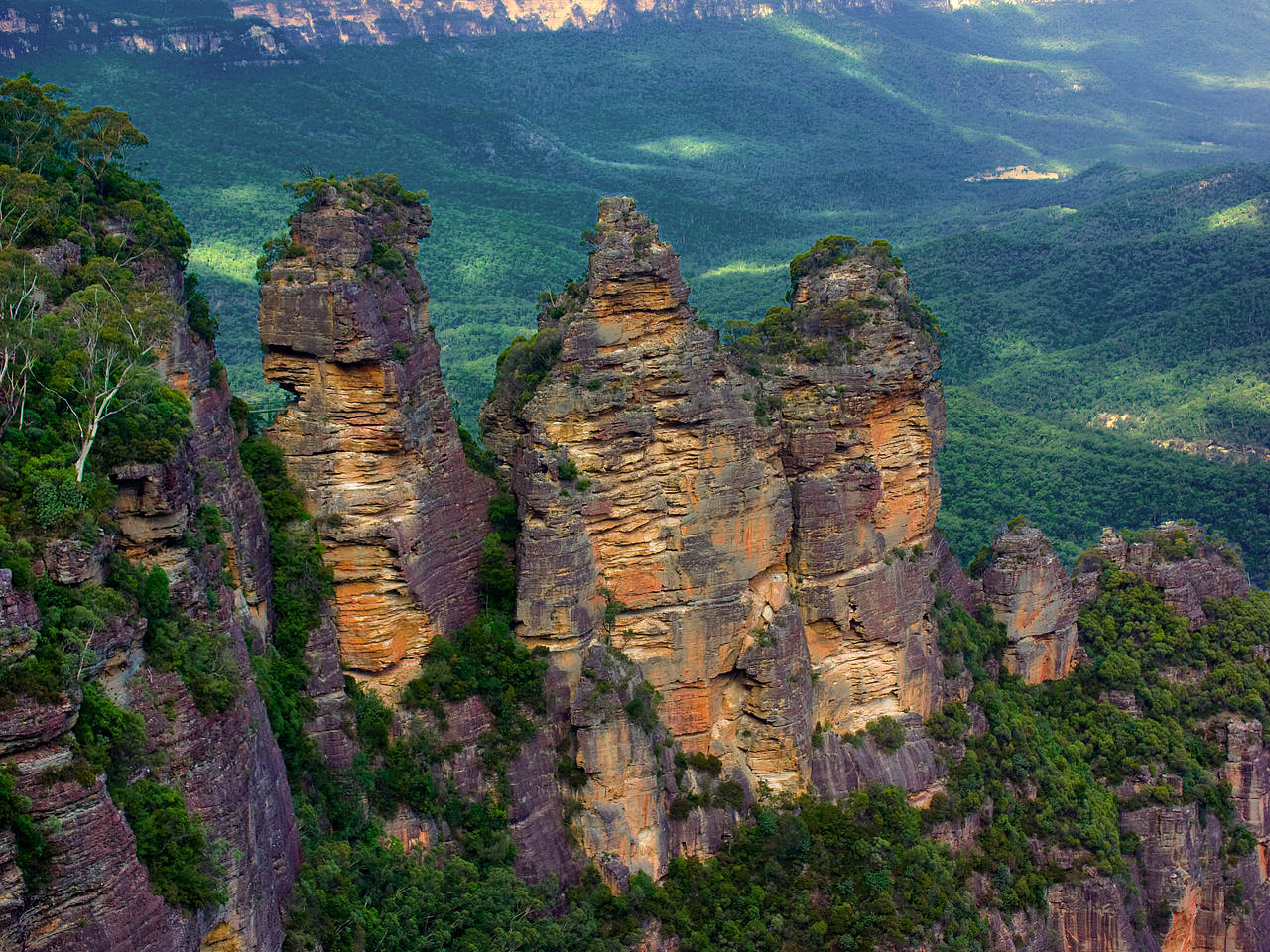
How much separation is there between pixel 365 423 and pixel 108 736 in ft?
43.1

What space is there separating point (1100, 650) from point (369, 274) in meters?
32.9

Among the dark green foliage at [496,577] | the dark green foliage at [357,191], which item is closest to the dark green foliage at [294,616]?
the dark green foliage at [496,577]

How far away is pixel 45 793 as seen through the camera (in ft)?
70.2

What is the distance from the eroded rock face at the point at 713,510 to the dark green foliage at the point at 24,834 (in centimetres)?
1689

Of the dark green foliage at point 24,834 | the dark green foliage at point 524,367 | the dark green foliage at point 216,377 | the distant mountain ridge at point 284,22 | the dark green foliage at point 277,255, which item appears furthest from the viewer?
the distant mountain ridge at point 284,22

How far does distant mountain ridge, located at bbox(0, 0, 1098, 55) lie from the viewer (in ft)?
308

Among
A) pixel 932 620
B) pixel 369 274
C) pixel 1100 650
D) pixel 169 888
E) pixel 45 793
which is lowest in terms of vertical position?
pixel 1100 650

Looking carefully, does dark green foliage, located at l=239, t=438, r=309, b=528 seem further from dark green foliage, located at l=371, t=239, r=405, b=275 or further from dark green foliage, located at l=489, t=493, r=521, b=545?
dark green foliage, located at l=489, t=493, r=521, b=545

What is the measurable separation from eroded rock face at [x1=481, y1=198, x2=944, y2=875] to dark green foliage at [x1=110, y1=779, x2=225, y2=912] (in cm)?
1356

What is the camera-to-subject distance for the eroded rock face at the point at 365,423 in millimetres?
34469

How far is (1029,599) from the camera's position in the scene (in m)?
52.0

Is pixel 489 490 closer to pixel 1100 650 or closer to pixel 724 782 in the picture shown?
pixel 724 782

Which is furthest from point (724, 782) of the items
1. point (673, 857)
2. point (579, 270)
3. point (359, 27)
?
point (359, 27)

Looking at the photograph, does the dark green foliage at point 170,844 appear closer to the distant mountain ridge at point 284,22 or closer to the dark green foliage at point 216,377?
the dark green foliage at point 216,377
